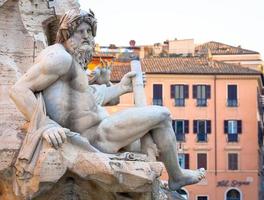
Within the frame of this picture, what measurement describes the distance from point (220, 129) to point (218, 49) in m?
10.8

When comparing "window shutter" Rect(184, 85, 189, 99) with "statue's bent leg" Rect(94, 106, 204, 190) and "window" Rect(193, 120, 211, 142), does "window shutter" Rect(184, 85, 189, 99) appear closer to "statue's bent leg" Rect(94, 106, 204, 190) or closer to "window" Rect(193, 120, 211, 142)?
"window" Rect(193, 120, 211, 142)

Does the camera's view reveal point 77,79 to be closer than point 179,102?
Yes

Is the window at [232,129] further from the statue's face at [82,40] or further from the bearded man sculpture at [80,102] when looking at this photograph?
the statue's face at [82,40]

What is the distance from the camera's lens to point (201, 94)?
56.6m

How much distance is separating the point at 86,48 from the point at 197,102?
49.0 meters

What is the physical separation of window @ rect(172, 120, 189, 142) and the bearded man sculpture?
47.9 meters

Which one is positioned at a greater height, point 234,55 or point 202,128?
point 234,55

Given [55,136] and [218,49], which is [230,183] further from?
[55,136]

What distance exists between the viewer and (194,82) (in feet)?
186

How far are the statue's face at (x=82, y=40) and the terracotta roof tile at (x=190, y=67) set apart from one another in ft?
159

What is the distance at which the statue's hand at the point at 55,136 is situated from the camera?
689cm

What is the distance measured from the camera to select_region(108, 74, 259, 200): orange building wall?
56.2 meters

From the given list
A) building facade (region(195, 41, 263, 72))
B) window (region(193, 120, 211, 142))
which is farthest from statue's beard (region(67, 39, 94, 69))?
building facade (region(195, 41, 263, 72))

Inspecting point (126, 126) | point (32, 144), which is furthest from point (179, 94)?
Result: point (32, 144)
